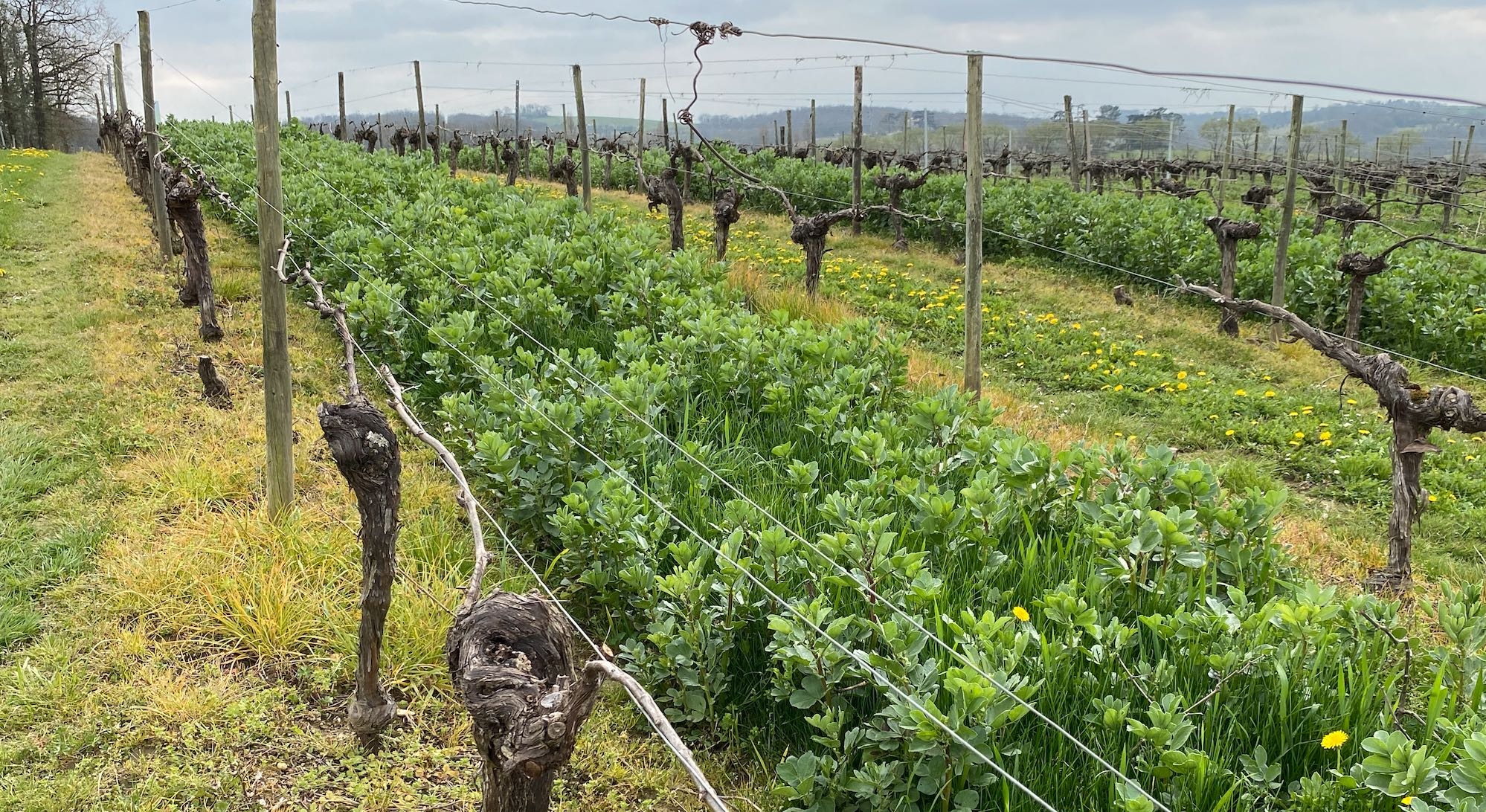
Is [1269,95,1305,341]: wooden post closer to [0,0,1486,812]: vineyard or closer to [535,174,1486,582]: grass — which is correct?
[535,174,1486,582]: grass

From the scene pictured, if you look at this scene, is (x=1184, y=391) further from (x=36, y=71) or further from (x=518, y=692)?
(x=36, y=71)

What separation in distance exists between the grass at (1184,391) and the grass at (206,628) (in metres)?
3.81

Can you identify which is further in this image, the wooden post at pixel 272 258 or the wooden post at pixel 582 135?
the wooden post at pixel 582 135

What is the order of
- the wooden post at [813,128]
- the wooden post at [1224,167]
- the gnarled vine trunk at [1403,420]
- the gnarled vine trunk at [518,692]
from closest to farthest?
1. the gnarled vine trunk at [518,692]
2. the gnarled vine trunk at [1403,420]
3. the wooden post at [1224,167]
4. the wooden post at [813,128]

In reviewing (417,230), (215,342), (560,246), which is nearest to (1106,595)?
(560,246)

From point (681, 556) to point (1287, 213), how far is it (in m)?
9.23

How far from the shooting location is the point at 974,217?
6.03 meters

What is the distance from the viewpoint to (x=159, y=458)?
5543 mm

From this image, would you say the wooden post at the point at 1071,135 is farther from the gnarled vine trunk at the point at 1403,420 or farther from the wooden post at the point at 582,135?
the gnarled vine trunk at the point at 1403,420

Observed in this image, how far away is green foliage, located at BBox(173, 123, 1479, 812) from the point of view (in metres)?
2.68

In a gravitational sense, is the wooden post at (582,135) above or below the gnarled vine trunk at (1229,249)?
above

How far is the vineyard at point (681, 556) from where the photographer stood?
8.86 feet

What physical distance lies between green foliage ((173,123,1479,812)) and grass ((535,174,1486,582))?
4.68 ft

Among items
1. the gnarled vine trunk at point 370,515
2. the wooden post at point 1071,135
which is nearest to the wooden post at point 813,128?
the wooden post at point 1071,135
